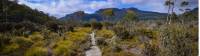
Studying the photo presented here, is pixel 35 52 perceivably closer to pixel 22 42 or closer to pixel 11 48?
pixel 11 48

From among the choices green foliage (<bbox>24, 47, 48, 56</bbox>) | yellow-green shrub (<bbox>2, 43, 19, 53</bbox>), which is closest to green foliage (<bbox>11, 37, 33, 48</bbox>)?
yellow-green shrub (<bbox>2, 43, 19, 53</bbox>)

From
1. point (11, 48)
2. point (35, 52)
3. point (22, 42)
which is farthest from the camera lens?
point (22, 42)

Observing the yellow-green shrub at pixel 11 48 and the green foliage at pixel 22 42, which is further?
the green foliage at pixel 22 42

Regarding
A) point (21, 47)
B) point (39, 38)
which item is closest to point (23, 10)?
point (39, 38)

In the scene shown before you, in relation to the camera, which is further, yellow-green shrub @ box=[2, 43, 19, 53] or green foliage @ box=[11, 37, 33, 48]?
green foliage @ box=[11, 37, 33, 48]

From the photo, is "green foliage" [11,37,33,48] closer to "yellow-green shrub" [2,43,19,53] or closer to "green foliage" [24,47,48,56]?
"yellow-green shrub" [2,43,19,53]

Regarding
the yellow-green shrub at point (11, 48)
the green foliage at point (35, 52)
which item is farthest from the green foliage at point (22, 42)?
the green foliage at point (35, 52)

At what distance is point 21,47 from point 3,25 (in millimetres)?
1643

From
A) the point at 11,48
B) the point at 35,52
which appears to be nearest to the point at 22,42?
the point at 11,48

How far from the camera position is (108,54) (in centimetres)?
1155

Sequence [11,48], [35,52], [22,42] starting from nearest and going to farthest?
[35,52]
[11,48]
[22,42]

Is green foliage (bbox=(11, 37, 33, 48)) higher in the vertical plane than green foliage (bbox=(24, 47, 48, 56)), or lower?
higher

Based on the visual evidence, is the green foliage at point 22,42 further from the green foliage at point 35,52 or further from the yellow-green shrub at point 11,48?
the green foliage at point 35,52

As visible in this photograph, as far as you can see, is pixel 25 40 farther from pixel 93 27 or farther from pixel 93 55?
pixel 93 27
